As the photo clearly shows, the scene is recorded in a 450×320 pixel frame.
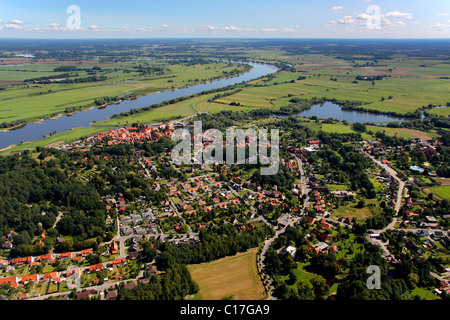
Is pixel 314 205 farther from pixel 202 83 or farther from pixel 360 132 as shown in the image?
pixel 202 83

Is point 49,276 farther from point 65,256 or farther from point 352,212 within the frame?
point 352,212

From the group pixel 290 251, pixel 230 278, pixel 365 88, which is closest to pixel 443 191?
pixel 290 251

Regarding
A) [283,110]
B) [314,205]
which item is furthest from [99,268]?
[283,110]

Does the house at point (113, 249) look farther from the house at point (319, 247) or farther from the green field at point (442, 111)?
the green field at point (442, 111)

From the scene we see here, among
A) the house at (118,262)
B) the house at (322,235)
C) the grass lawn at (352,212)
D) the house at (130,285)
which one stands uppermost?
the grass lawn at (352,212)

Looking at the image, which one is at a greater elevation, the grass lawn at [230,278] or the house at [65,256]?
the house at [65,256]

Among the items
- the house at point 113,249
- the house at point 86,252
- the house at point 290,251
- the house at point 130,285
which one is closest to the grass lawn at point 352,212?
the house at point 290,251
